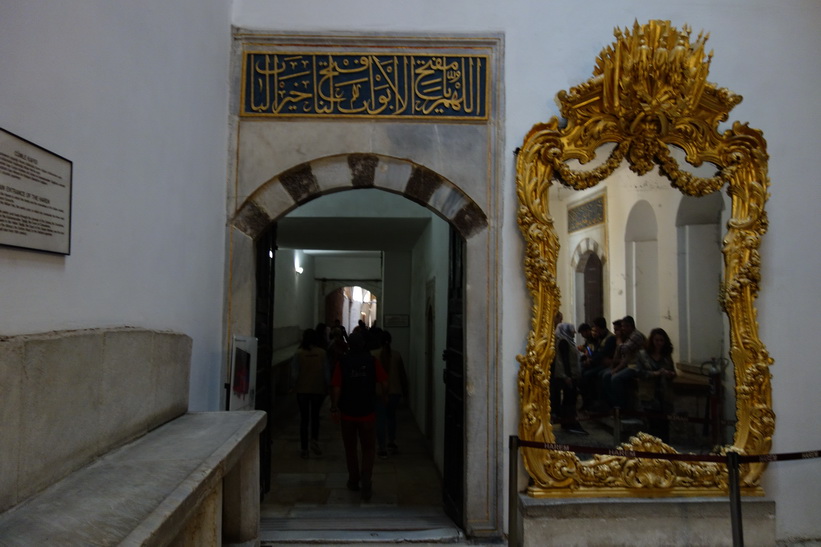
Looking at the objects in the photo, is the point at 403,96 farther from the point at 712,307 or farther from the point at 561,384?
the point at 712,307

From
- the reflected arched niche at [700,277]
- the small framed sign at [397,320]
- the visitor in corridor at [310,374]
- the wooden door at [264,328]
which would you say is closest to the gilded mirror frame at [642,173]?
the reflected arched niche at [700,277]

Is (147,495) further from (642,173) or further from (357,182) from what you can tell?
(642,173)

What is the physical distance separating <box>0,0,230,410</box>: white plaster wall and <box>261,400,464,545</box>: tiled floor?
1020 mm

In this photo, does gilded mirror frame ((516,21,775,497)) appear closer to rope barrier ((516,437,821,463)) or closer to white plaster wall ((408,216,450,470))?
rope barrier ((516,437,821,463))

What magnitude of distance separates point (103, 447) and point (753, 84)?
404 centimetres

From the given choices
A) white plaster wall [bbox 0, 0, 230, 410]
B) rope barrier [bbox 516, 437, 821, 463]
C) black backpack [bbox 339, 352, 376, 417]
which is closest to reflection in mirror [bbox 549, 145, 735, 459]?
rope barrier [bbox 516, 437, 821, 463]

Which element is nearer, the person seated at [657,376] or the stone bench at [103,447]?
the stone bench at [103,447]

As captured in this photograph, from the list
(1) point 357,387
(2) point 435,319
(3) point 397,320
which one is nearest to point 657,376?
(1) point 357,387

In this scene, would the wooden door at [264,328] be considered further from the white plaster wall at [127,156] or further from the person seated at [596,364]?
the person seated at [596,364]

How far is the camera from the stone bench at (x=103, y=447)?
1344 millimetres

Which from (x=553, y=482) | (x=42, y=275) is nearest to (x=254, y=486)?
(x=42, y=275)

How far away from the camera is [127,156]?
2297 mm

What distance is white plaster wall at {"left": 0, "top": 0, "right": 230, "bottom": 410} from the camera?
5.51ft

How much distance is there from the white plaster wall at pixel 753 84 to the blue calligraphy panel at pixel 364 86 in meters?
0.18
